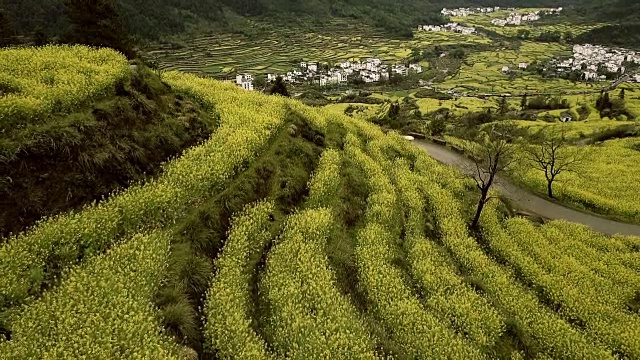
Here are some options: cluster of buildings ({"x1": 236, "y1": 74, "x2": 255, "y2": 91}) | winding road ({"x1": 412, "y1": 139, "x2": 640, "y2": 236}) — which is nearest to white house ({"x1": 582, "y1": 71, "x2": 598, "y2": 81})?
cluster of buildings ({"x1": 236, "y1": 74, "x2": 255, "y2": 91})

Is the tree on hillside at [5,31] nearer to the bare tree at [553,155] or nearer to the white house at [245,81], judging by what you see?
the bare tree at [553,155]

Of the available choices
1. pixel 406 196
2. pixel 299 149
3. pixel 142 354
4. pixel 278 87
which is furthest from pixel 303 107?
pixel 142 354

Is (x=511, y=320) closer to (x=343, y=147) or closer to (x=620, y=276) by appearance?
(x=620, y=276)

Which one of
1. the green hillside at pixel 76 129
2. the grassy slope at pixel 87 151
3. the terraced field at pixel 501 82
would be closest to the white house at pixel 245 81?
the terraced field at pixel 501 82

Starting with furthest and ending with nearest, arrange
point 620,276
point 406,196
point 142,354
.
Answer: point 406,196 < point 620,276 < point 142,354

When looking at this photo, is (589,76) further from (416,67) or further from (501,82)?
(416,67)

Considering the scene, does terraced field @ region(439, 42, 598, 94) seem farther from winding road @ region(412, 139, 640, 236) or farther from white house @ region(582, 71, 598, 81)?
winding road @ region(412, 139, 640, 236)

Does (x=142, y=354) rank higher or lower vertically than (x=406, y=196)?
higher
